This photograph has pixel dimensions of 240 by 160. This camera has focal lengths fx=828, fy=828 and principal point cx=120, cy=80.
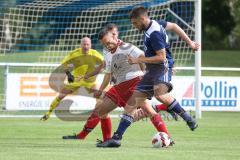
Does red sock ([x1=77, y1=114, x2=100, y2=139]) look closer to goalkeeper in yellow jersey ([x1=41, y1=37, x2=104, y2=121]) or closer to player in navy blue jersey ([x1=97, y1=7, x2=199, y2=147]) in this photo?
player in navy blue jersey ([x1=97, y1=7, x2=199, y2=147])

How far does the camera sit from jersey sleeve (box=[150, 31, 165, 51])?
12277 millimetres

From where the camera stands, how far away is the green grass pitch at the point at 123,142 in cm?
1099

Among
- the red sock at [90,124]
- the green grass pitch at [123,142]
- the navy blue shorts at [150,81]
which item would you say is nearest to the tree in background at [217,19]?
the green grass pitch at [123,142]

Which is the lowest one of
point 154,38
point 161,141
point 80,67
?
point 161,141

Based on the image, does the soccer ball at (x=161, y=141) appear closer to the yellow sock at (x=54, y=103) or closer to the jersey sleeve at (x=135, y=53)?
the jersey sleeve at (x=135, y=53)

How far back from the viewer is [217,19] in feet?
159

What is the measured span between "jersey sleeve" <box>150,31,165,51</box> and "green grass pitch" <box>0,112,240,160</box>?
1.51 meters

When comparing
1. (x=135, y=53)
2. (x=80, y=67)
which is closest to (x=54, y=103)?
(x=80, y=67)

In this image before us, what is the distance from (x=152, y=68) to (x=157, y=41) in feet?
1.80

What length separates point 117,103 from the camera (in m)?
13.0

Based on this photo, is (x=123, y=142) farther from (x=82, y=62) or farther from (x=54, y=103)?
(x=82, y=62)

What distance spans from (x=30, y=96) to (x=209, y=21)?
29288mm

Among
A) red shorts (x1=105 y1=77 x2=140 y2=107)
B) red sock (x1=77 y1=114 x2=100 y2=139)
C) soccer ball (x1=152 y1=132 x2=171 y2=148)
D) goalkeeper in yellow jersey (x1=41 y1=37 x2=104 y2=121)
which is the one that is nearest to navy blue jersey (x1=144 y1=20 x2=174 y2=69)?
red shorts (x1=105 y1=77 x2=140 y2=107)

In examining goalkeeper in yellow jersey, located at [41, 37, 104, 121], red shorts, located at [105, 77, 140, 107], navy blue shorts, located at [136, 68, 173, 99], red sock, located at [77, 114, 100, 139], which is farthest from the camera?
goalkeeper in yellow jersey, located at [41, 37, 104, 121]
